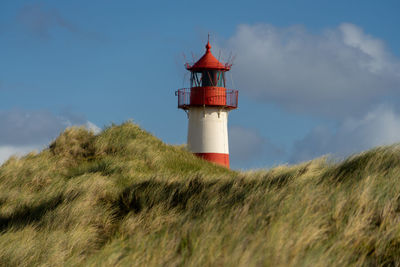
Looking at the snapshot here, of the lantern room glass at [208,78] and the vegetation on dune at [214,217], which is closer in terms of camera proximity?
the vegetation on dune at [214,217]

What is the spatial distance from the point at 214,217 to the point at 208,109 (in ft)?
52.4

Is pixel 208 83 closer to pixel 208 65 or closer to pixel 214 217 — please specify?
pixel 208 65

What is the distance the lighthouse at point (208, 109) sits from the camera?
70.5 ft

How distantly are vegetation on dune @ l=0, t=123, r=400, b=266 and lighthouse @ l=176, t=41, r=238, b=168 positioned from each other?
10.3 m

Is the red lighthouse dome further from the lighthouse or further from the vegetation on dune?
the vegetation on dune

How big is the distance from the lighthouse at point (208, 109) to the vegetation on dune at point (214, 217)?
33.9ft

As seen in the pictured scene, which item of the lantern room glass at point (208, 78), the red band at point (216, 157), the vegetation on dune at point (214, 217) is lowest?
the vegetation on dune at point (214, 217)

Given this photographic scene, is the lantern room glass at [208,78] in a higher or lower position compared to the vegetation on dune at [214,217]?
higher

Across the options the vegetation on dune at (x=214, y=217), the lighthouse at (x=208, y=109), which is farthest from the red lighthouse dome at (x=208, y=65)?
the vegetation on dune at (x=214, y=217)

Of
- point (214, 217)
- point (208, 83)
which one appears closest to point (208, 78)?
point (208, 83)

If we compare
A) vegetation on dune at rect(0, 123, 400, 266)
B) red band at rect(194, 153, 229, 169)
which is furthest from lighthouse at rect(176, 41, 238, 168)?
vegetation on dune at rect(0, 123, 400, 266)

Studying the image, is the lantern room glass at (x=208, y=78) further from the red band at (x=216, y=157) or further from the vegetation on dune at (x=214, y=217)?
the vegetation on dune at (x=214, y=217)

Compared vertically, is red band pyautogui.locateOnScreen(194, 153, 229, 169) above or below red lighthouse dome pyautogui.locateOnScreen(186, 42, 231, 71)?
below

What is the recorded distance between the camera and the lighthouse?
21500mm
